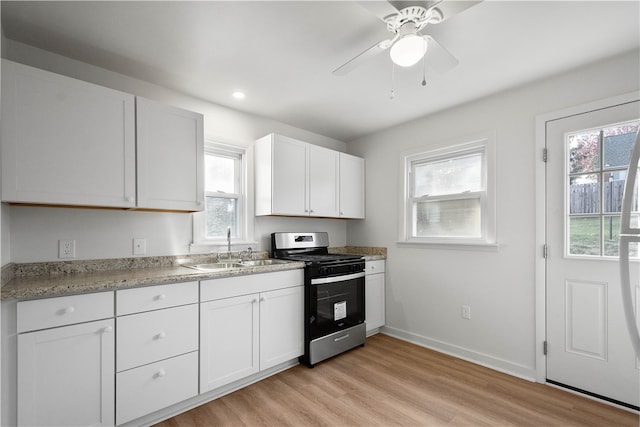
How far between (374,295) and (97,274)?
2.60 meters

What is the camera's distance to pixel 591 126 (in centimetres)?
225

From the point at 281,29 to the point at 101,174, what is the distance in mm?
1480

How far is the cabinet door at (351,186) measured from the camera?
12.1ft

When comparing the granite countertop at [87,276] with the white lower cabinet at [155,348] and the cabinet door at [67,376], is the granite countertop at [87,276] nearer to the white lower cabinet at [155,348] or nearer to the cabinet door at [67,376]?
the white lower cabinet at [155,348]

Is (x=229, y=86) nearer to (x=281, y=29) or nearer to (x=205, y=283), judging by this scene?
(x=281, y=29)

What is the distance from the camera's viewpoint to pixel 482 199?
2898mm

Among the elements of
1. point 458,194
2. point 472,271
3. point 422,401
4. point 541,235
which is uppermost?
point 458,194

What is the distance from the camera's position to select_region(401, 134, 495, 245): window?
287 centimetres

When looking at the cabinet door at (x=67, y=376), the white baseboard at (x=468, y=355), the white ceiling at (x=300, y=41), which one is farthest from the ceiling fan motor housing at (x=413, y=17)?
the white baseboard at (x=468, y=355)

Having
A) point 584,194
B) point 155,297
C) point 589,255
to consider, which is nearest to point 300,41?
point 155,297

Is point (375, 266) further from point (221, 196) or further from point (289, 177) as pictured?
point (221, 196)

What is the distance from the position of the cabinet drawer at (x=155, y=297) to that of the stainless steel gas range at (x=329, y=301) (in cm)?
106

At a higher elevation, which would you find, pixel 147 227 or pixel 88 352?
pixel 147 227

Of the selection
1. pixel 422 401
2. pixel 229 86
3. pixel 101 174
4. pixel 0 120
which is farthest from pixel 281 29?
pixel 422 401
